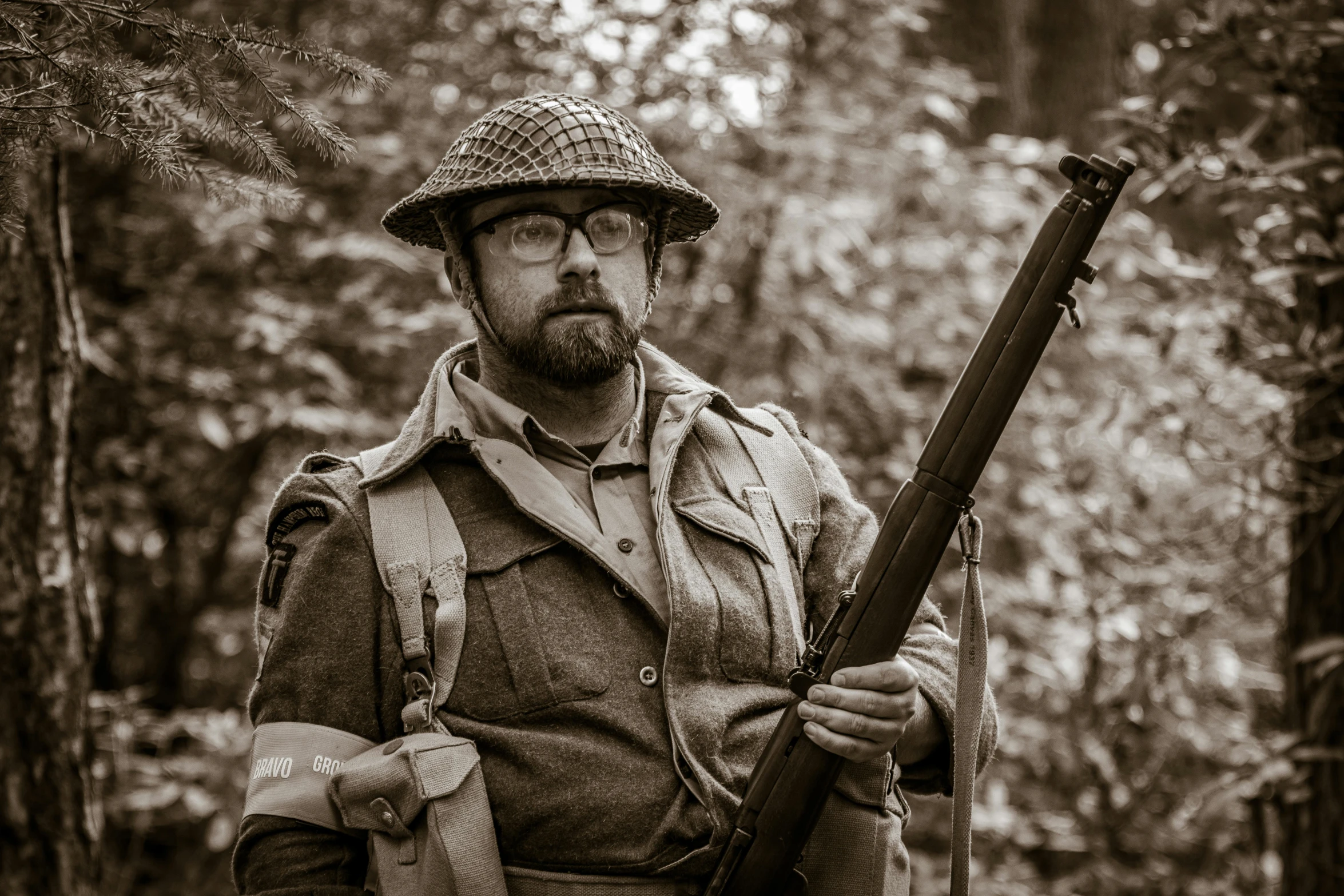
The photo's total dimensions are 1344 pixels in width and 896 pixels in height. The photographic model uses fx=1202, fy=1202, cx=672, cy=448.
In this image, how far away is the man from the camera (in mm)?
2082

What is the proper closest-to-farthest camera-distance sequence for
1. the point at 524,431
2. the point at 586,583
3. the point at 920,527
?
the point at 920,527 → the point at 586,583 → the point at 524,431

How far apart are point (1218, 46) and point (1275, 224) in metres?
0.54

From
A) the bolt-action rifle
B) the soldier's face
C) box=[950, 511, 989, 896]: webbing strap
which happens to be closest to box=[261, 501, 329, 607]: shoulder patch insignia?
the soldier's face

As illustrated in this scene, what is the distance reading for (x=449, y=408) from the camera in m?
2.31

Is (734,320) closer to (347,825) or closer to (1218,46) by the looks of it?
(1218,46)

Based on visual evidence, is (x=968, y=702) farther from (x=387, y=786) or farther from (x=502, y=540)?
(x=387, y=786)

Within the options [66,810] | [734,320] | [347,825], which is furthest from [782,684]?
[734,320]

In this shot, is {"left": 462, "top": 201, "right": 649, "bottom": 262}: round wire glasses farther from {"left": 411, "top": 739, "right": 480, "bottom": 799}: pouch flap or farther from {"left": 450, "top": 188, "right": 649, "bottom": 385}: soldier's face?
{"left": 411, "top": 739, "right": 480, "bottom": 799}: pouch flap

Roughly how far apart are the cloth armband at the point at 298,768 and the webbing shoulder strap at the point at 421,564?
19cm

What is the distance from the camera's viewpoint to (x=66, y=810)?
283 centimetres

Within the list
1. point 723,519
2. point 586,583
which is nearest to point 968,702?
point 723,519

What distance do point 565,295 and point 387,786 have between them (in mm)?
931

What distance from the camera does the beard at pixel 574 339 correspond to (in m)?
2.27

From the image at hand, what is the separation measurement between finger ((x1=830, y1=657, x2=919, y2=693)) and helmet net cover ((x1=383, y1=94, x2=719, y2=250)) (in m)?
0.97
